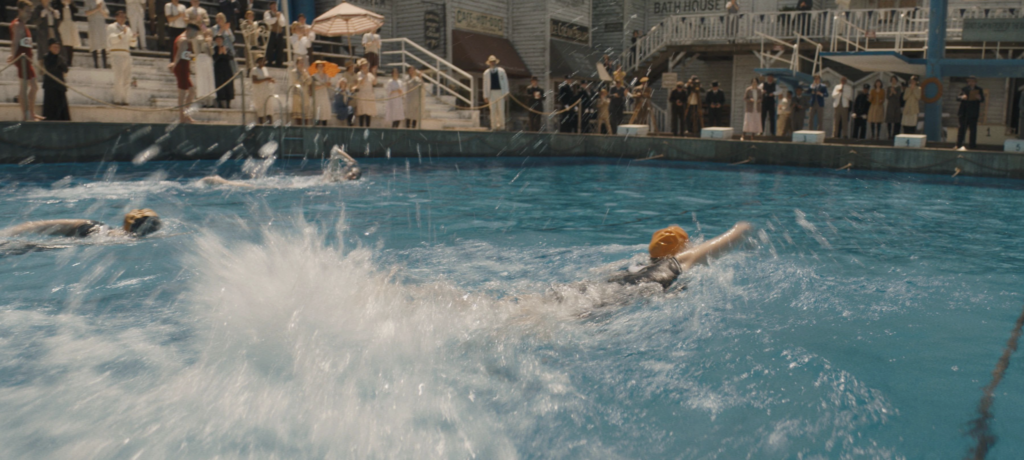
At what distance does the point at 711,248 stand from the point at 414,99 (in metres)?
15.3

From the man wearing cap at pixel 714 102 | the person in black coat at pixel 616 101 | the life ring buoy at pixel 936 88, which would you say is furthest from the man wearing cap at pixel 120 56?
the life ring buoy at pixel 936 88

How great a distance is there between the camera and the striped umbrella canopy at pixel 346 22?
65.3 feet

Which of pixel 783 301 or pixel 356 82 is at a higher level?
pixel 356 82

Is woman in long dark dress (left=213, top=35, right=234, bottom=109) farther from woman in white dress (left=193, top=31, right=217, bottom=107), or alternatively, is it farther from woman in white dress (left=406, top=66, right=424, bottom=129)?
woman in white dress (left=406, top=66, right=424, bottom=129)

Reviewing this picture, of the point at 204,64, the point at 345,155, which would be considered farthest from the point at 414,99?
the point at 345,155

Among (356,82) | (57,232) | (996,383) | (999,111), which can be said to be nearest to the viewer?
(996,383)

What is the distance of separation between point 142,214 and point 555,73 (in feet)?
77.8

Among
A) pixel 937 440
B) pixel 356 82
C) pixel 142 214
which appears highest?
pixel 356 82

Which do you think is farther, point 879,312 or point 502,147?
point 502,147

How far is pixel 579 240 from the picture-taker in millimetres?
8961

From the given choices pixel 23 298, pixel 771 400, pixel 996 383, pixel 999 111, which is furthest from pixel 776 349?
pixel 999 111

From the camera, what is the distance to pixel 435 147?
19.4 m

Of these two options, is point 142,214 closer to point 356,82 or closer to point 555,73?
point 356,82

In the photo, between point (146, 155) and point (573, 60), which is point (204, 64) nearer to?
point (146, 155)
